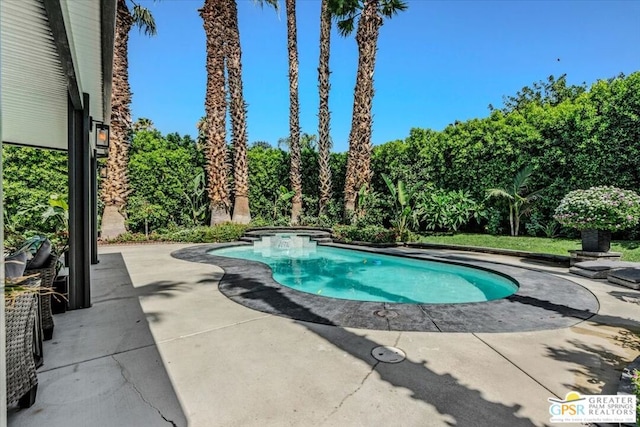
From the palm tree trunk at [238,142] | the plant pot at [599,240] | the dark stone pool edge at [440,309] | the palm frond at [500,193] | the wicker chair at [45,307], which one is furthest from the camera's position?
the palm tree trunk at [238,142]

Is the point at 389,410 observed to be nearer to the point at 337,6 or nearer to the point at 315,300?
the point at 315,300

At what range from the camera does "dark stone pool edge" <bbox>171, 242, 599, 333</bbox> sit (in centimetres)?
386

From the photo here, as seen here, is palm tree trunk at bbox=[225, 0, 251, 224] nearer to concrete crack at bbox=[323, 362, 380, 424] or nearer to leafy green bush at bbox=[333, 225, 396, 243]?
leafy green bush at bbox=[333, 225, 396, 243]

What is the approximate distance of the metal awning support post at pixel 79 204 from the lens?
4250 millimetres

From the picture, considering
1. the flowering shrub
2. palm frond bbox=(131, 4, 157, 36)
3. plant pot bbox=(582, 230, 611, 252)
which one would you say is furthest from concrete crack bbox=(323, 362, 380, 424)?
palm frond bbox=(131, 4, 157, 36)

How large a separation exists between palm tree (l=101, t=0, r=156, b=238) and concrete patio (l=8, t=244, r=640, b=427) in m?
9.55

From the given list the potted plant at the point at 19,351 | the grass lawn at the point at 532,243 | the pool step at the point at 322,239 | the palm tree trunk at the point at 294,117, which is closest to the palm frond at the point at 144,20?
the palm tree trunk at the point at 294,117

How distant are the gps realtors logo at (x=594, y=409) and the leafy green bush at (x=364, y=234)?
9.43 metres

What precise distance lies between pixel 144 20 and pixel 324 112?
369 inches

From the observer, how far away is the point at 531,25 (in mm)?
14844

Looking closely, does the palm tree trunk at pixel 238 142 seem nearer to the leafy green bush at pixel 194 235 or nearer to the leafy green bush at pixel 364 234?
the leafy green bush at pixel 194 235

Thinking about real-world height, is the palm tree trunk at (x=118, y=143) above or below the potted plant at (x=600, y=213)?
above

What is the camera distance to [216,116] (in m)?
13.9

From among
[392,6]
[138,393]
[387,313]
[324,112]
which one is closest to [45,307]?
[138,393]
